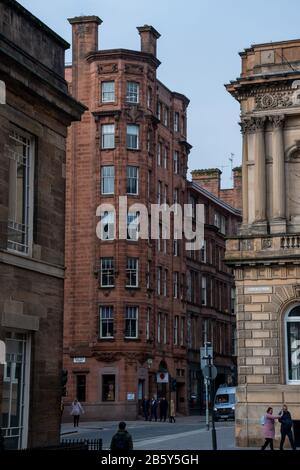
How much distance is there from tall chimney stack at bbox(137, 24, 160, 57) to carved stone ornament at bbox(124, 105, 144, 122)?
481 cm

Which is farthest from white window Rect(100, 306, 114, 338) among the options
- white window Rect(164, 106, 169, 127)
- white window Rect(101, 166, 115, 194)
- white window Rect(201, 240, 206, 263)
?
white window Rect(201, 240, 206, 263)

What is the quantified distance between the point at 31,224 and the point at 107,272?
38.8 meters

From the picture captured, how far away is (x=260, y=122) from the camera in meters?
35.6

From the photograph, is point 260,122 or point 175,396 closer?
point 260,122

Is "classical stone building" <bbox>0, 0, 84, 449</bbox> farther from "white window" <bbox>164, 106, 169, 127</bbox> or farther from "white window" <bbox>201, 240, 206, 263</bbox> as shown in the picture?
"white window" <bbox>201, 240, 206, 263</bbox>

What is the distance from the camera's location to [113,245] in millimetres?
58062

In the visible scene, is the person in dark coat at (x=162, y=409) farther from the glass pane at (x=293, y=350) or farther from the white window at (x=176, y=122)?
the glass pane at (x=293, y=350)

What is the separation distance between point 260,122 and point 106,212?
80.2 ft

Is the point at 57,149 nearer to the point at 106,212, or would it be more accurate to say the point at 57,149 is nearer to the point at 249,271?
the point at 249,271

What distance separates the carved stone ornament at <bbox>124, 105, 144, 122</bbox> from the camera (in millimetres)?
59769

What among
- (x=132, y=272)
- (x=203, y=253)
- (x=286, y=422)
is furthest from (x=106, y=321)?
(x=286, y=422)

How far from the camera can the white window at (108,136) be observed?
195 ft

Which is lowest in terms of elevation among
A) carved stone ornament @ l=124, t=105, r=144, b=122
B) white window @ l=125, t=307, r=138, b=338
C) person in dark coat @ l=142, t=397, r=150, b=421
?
person in dark coat @ l=142, t=397, r=150, b=421
